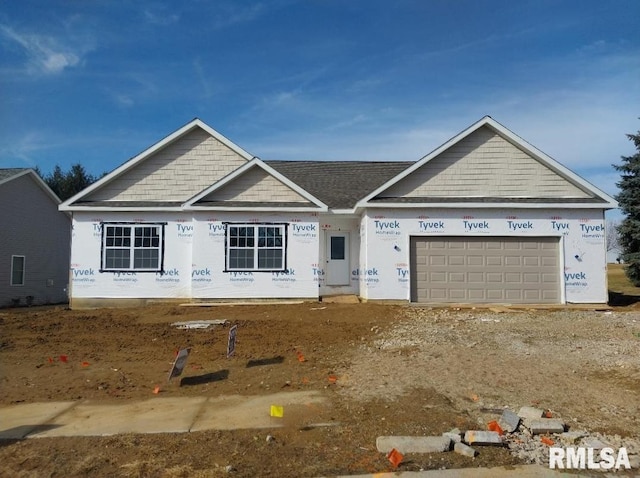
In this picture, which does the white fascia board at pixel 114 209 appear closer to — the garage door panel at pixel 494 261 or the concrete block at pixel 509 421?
the garage door panel at pixel 494 261

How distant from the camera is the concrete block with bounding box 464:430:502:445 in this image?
4.90m

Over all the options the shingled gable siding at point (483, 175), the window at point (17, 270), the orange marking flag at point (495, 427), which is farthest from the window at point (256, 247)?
the window at point (17, 270)

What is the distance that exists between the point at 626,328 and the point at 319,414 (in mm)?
8070

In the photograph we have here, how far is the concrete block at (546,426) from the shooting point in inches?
204

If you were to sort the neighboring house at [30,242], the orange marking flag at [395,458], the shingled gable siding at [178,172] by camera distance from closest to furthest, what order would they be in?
the orange marking flag at [395,458] → the shingled gable siding at [178,172] → the neighboring house at [30,242]

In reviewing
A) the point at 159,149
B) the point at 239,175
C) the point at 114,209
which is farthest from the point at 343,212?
the point at 114,209

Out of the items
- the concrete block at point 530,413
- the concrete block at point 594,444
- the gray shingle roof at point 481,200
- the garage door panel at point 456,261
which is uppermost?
the gray shingle roof at point 481,200

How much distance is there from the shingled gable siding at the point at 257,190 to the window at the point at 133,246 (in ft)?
8.02

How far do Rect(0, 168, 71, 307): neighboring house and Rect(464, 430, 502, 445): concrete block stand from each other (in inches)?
856

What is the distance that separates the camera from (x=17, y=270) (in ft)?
74.1

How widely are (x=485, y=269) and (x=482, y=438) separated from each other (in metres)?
11.0

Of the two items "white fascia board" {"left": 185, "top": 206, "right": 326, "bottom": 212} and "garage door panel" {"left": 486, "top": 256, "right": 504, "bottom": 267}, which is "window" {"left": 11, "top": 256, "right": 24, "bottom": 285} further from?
"garage door panel" {"left": 486, "top": 256, "right": 504, "bottom": 267}

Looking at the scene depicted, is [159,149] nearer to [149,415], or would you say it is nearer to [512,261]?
[512,261]

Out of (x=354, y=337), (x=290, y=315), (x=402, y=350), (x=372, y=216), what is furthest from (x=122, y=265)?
(x=402, y=350)
